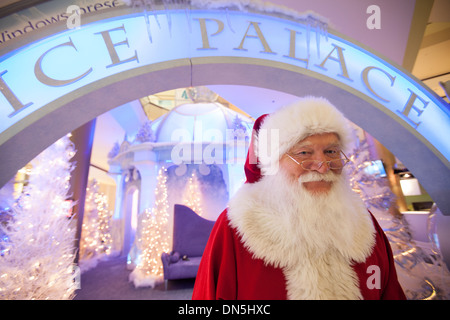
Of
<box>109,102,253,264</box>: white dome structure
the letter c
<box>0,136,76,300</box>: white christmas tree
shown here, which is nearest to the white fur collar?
the letter c

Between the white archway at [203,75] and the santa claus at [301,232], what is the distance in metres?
1.19

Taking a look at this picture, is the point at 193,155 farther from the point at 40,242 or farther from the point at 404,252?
the point at 404,252

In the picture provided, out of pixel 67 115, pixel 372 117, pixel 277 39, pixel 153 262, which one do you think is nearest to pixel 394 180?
pixel 372 117

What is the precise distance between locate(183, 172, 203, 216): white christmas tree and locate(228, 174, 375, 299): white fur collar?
201 inches

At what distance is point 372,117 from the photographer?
7.57ft

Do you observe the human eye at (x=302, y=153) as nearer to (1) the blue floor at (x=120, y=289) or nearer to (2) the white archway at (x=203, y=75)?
(2) the white archway at (x=203, y=75)

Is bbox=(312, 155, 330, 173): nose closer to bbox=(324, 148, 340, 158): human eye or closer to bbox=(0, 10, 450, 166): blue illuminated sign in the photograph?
bbox=(324, 148, 340, 158): human eye

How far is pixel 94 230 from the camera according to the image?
739 centimetres

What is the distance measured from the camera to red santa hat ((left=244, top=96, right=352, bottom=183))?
1080 millimetres

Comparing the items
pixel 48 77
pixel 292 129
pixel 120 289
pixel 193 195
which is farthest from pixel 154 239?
pixel 292 129

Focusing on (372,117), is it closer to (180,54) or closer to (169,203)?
(180,54)

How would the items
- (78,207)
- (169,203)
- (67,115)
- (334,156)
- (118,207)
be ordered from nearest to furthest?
(334,156), (67,115), (78,207), (169,203), (118,207)

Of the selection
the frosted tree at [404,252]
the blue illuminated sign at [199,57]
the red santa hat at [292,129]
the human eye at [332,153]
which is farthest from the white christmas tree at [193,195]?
the human eye at [332,153]

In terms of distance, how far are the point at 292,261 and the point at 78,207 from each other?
5.73 metres
